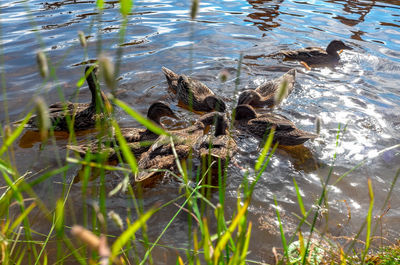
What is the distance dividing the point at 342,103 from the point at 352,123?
766 mm

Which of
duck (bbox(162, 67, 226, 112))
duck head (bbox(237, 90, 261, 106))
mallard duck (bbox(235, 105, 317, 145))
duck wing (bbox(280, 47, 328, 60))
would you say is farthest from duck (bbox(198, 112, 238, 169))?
duck wing (bbox(280, 47, 328, 60))

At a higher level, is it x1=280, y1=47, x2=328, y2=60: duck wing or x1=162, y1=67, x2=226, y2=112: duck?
x1=280, y1=47, x2=328, y2=60: duck wing

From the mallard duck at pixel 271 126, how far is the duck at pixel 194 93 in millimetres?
407

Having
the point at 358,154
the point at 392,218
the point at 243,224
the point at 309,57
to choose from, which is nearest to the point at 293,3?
the point at 309,57

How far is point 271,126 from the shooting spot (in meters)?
5.35

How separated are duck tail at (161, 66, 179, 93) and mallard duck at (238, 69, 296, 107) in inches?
51.6

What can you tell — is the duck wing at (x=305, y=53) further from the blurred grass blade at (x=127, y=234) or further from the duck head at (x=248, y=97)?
the blurred grass blade at (x=127, y=234)

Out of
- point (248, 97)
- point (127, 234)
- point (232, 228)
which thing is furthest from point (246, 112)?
point (127, 234)

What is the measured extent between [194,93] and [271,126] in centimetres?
185

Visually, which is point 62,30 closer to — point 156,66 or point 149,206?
point 156,66

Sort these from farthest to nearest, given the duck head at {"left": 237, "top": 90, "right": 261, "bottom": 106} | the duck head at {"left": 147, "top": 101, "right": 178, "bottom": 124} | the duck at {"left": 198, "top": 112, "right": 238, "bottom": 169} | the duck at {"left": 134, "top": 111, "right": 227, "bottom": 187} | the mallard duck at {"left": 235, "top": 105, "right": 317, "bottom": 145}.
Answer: the duck head at {"left": 237, "top": 90, "right": 261, "bottom": 106}
the duck head at {"left": 147, "top": 101, "right": 178, "bottom": 124}
the mallard duck at {"left": 235, "top": 105, "right": 317, "bottom": 145}
the duck at {"left": 198, "top": 112, "right": 238, "bottom": 169}
the duck at {"left": 134, "top": 111, "right": 227, "bottom": 187}

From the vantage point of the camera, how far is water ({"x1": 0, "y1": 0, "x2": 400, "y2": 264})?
3824 mm

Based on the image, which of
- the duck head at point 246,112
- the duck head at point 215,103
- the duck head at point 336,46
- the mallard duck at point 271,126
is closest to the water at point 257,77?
the mallard duck at point 271,126

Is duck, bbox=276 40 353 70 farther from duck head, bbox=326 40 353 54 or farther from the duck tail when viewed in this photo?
the duck tail
